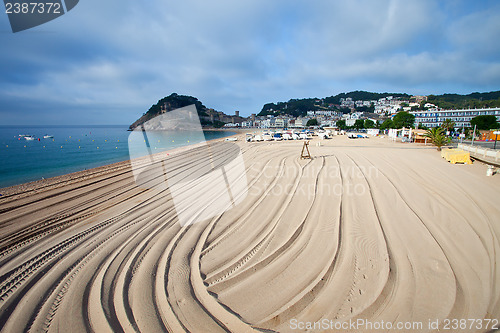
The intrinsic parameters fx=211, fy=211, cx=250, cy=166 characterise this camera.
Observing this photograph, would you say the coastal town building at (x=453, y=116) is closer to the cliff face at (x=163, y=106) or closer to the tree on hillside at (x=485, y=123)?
the tree on hillside at (x=485, y=123)

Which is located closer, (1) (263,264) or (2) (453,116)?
(1) (263,264)

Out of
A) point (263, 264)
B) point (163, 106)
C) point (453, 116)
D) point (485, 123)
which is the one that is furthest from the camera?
point (163, 106)

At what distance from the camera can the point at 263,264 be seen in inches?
144

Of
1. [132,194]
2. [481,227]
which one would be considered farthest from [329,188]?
[132,194]

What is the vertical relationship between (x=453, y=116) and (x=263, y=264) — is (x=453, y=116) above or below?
below

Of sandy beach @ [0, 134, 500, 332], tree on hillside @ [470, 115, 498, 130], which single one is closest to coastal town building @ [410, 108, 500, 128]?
tree on hillside @ [470, 115, 498, 130]

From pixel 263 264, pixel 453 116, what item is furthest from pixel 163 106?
pixel 453 116

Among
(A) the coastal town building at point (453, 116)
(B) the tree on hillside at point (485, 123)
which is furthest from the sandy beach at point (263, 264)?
(A) the coastal town building at point (453, 116)

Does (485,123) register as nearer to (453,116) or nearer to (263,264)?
(453,116)

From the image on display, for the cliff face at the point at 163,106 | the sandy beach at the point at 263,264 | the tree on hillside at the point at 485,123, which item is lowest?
the tree on hillside at the point at 485,123

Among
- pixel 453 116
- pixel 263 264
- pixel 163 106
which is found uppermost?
pixel 163 106

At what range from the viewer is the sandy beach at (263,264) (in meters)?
2.69

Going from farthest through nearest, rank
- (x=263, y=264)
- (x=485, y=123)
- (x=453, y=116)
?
1. (x=453, y=116)
2. (x=485, y=123)
3. (x=263, y=264)

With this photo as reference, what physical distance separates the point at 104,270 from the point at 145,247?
0.80 meters
